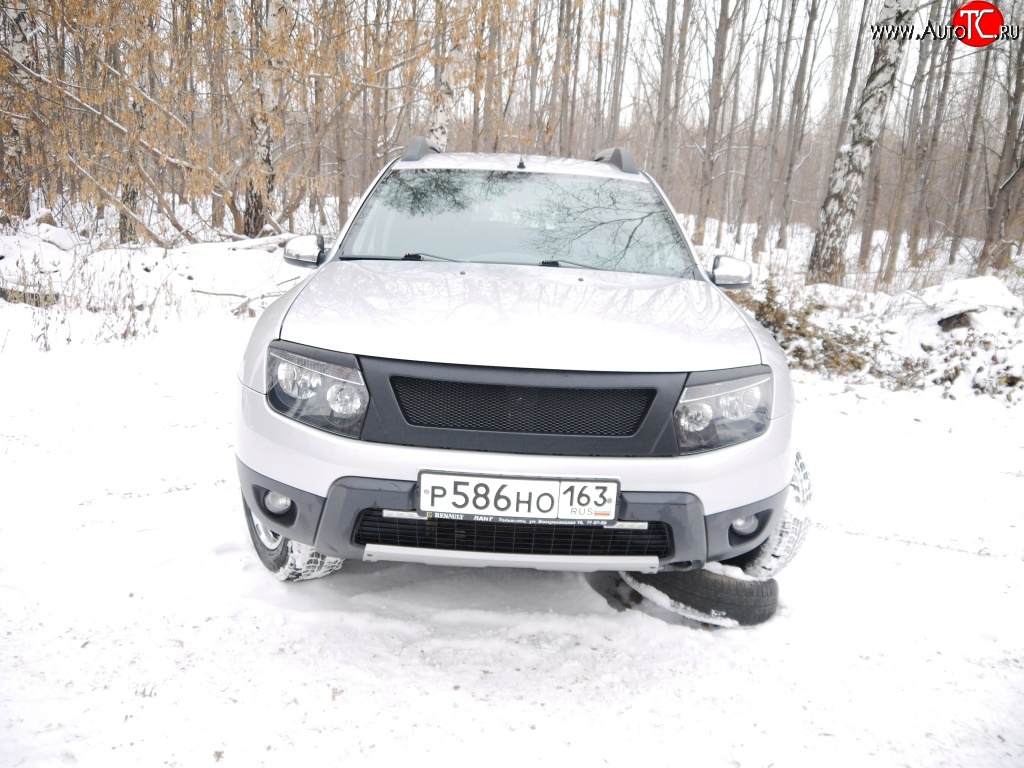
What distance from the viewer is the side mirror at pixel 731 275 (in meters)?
2.80

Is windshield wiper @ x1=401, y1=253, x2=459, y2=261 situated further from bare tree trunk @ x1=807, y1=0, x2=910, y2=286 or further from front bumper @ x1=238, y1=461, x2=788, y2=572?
bare tree trunk @ x1=807, y1=0, x2=910, y2=286

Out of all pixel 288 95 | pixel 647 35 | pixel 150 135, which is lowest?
pixel 150 135

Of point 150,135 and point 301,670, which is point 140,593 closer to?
point 301,670

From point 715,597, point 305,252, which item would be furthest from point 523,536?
point 305,252

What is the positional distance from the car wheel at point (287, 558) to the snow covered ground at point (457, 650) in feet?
0.34

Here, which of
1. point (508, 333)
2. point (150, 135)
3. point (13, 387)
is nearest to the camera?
point (508, 333)

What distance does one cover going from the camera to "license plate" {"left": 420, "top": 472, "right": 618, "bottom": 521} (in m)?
1.70

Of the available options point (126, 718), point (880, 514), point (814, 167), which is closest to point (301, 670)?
point (126, 718)

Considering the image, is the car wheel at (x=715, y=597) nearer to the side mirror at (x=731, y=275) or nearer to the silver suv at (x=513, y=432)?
the silver suv at (x=513, y=432)

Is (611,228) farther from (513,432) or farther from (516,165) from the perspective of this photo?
(513,432)

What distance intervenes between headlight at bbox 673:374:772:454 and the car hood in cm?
6

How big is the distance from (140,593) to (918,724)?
7.89 ft

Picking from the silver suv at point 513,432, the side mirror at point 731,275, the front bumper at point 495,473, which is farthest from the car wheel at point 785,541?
the side mirror at point 731,275

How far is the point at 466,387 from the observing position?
175 centimetres
